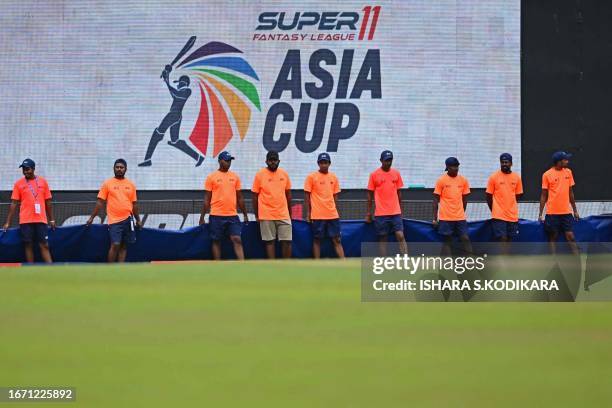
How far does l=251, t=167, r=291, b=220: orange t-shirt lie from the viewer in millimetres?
16953

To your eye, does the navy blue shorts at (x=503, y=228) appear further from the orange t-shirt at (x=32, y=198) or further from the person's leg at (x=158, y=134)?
the orange t-shirt at (x=32, y=198)

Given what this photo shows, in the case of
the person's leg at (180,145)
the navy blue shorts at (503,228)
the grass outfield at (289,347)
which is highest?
the person's leg at (180,145)

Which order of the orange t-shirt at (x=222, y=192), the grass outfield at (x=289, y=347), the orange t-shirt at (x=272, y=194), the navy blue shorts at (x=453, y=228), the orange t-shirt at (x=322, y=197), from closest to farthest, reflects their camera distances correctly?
the grass outfield at (x=289, y=347)
the orange t-shirt at (x=222, y=192)
the navy blue shorts at (x=453, y=228)
the orange t-shirt at (x=272, y=194)
the orange t-shirt at (x=322, y=197)

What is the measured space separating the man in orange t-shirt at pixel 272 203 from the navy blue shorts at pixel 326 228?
1.61 ft

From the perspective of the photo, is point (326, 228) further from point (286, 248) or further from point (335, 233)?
point (286, 248)

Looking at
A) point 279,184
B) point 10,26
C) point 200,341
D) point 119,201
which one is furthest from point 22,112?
point 200,341

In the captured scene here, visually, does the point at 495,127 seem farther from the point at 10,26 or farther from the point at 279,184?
the point at 10,26

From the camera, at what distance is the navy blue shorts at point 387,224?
16.9 meters

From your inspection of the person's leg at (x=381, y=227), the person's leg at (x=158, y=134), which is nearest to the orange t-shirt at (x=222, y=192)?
the person's leg at (x=381, y=227)

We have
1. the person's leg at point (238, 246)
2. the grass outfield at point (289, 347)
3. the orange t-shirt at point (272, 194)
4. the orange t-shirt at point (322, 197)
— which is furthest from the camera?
the orange t-shirt at point (322, 197)

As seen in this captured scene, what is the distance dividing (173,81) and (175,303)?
16.8 m

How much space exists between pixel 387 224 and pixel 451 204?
108 centimetres

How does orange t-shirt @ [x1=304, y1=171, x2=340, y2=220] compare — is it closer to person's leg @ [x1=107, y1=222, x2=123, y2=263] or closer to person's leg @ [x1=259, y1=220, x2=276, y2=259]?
person's leg @ [x1=259, y1=220, x2=276, y2=259]

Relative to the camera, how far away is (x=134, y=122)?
21.0 metres
